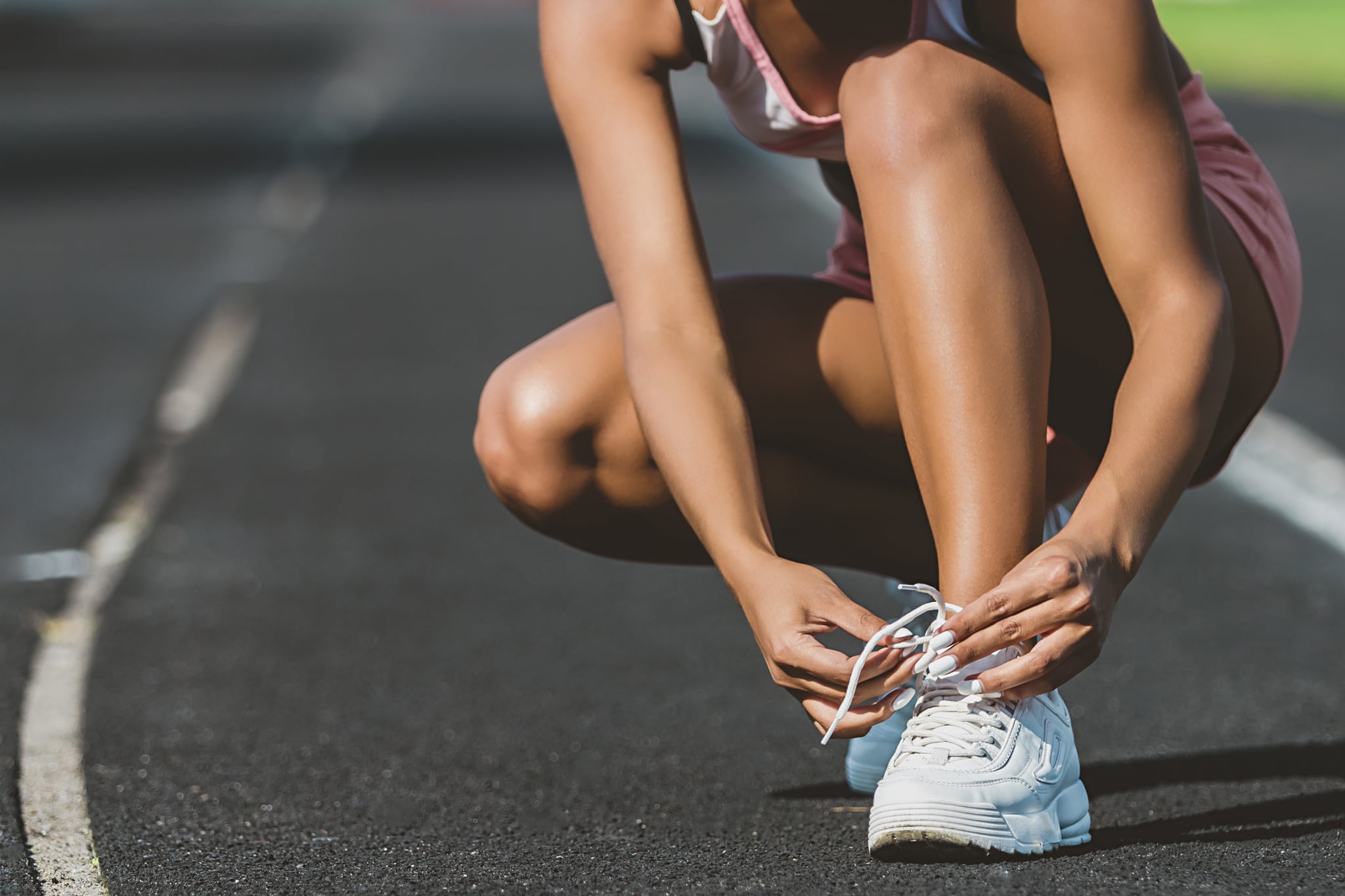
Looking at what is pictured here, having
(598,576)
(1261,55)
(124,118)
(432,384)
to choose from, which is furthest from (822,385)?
(1261,55)

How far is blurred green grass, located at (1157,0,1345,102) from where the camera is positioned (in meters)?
16.4

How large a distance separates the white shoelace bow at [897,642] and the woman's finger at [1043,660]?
0.24 ft

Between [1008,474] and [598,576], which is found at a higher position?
[1008,474]

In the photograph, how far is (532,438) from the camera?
90.1 inches

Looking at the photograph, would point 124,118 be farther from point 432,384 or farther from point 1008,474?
point 1008,474

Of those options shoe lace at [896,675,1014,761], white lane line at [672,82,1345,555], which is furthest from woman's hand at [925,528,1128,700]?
white lane line at [672,82,1345,555]

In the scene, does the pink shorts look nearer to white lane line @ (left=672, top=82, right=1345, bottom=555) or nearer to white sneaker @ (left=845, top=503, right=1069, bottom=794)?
white sneaker @ (left=845, top=503, right=1069, bottom=794)

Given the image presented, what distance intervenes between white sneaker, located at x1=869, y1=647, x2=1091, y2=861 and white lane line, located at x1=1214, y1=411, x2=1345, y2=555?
6.40 ft

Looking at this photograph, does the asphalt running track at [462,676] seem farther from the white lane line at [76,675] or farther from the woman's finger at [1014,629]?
the woman's finger at [1014,629]

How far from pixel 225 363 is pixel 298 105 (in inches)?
504

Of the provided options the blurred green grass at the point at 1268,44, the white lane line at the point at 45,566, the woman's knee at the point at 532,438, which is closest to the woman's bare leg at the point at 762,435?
the woman's knee at the point at 532,438

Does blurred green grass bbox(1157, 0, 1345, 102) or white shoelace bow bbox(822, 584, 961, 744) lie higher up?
white shoelace bow bbox(822, 584, 961, 744)

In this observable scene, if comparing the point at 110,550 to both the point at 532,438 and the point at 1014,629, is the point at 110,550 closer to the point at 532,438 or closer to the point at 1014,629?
the point at 532,438

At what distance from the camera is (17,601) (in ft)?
11.5
